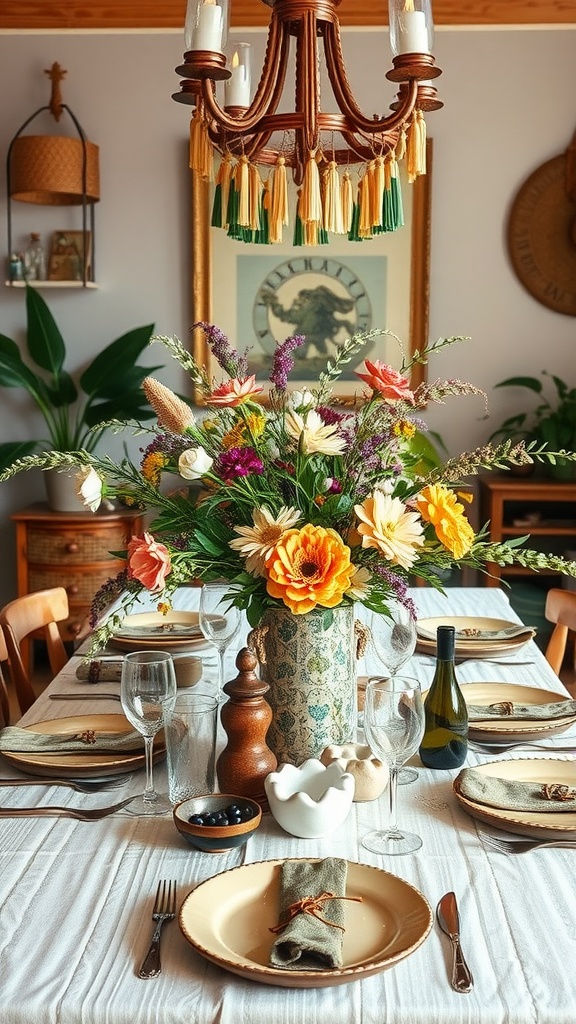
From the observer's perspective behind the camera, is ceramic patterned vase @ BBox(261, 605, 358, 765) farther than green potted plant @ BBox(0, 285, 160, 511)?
No

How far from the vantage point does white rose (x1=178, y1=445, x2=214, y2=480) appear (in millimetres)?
1454

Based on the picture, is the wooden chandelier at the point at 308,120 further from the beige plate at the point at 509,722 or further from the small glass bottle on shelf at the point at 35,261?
the small glass bottle on shelf at the point at 35,261

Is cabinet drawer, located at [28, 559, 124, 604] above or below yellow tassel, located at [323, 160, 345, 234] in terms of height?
below

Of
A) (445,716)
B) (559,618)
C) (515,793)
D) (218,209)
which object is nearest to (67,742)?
(445,716)

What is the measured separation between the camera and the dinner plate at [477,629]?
236 centimetres

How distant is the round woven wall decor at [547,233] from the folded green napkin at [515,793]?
330 centimetres

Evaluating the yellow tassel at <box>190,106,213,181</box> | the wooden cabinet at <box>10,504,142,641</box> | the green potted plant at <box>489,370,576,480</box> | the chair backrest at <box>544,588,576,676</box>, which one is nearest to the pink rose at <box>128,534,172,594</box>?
the yellow tassel at <box>190,106,213,181</box>

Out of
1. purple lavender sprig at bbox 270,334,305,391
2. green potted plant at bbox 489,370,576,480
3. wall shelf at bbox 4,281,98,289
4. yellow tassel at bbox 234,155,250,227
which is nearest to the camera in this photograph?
→ purple lavender sprig at bbox 270,334,305,391

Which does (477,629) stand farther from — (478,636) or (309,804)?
(309,804)

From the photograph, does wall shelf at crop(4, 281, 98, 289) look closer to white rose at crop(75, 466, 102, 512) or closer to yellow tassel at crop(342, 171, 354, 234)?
yellow tassel at crop(342, 171, 354, 234)

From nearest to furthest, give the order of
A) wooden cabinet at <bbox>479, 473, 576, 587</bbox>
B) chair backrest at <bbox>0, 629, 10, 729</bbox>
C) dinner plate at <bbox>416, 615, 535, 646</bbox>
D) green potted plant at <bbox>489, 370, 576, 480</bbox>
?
chair backrest at <bbox>0, 629, 10, 729</bbox> → dinner plate at <bbox>416, 615, 535, 646</bbox> → wooden cabinet at <bbox>479, 473, 576, 587</bbox> → green potted plant at <bbox>489, 370, 576, 480</bbox>

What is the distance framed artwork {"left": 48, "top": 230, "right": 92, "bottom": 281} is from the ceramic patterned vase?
3270 millimetres

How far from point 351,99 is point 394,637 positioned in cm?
95

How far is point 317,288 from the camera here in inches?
177
